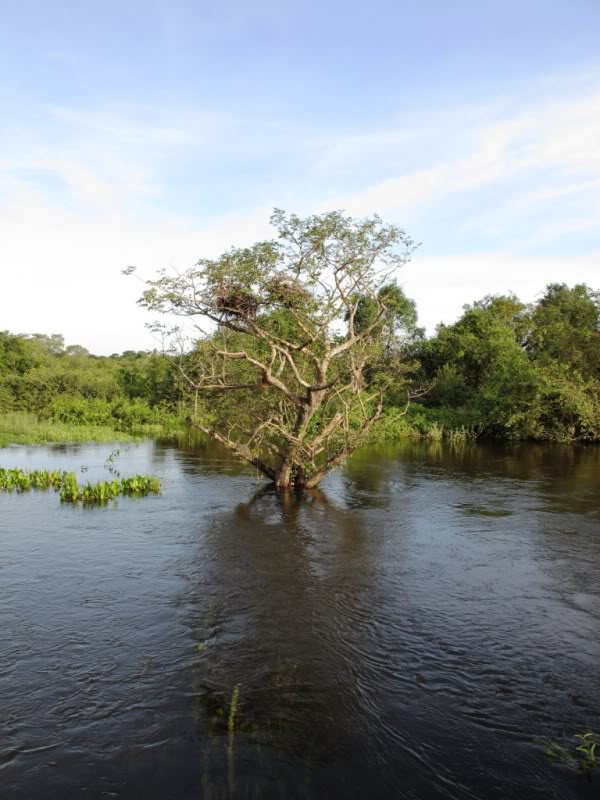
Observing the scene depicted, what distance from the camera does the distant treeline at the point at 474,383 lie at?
41.0 metres

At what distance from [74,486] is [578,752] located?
56.8 ft

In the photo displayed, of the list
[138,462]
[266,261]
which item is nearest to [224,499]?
[266,261]

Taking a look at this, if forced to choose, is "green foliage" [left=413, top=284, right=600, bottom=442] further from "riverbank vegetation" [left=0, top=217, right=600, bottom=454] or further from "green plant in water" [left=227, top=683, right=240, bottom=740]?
"green plant in water" [left=227, top=683, right=240, bottom=740]

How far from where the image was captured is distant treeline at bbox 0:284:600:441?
4103 cm

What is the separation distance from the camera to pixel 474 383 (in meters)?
53.7

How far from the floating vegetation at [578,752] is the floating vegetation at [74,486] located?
634 inches

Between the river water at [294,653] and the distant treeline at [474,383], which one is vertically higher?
the distant treeline at [474,383]

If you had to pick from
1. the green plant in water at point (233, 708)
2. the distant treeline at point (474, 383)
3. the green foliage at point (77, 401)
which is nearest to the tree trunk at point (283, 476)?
the distant treeline at point (474, 383)

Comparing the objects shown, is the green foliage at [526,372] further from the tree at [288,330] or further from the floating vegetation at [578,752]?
the floating vegetation at [578,752]

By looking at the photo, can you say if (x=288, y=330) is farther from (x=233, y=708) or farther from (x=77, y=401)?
(x=77, y=401)

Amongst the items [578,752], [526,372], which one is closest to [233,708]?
[578,752]

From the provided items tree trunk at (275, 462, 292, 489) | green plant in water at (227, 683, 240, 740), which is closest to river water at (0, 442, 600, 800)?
green plant in water at (227, 683, 240, 740)

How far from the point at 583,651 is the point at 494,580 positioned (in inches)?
138

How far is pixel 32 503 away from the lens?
20.3 meters
